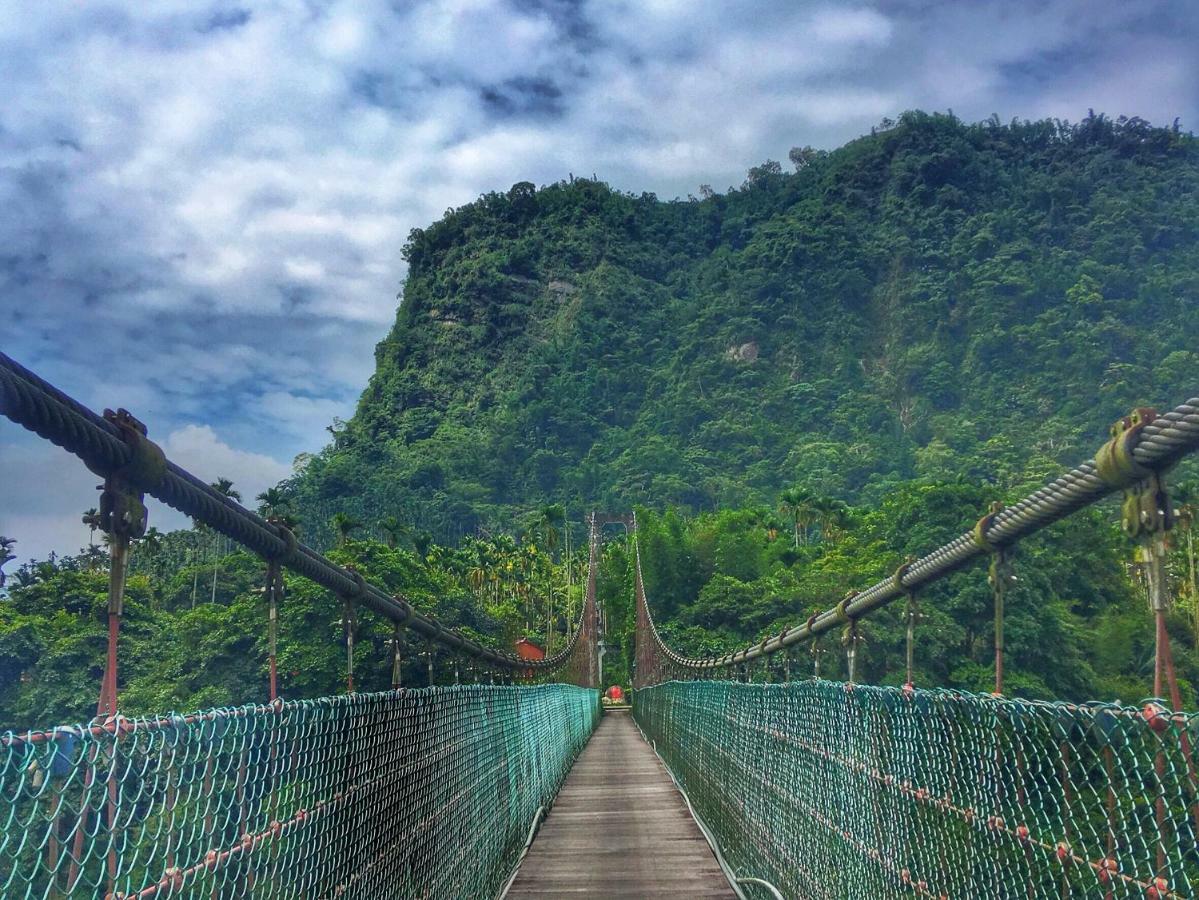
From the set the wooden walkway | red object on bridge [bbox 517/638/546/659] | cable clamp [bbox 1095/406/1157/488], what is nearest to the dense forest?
red object on bridge [bbox 517/638/546/659]

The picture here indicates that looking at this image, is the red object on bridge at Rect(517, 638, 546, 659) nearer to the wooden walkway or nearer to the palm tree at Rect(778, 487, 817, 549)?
the palm tree at Rect(778, 487, 817, 549)

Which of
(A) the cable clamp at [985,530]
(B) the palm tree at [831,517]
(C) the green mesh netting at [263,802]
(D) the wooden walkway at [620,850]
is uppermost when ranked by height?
(B) the palm tree at [831,517]

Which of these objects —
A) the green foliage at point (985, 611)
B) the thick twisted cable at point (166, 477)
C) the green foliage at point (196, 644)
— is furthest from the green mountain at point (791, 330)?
the thick twisted cable at point (166, 477)

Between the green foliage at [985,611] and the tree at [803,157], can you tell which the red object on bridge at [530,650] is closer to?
the green foliage at [985,611]

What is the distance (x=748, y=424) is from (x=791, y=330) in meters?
15.3

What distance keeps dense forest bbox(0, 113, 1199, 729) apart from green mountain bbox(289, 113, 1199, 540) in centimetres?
34

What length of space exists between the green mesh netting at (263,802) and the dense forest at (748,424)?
1442 centimetres

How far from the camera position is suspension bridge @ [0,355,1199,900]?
1567 mm

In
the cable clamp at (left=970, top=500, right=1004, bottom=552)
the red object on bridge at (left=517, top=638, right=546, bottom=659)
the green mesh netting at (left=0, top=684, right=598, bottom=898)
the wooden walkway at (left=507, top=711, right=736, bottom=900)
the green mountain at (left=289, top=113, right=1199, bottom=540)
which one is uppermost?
the green mountain at (left=289, top=113, right=1199, bottom=540)

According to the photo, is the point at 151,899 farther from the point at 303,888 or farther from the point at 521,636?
the point at 521,636

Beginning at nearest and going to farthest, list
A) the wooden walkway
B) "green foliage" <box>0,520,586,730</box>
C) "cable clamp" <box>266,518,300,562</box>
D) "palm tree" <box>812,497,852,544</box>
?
"cable clamp" <box>266,518,300,562</box>, the wooden walkway, "green foliage" <box>0,520,586,730</box>, "palm tree" <box>812,497,852,544</box>

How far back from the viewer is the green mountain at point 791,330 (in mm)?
80125

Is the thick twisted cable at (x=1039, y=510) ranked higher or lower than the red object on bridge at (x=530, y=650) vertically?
higher

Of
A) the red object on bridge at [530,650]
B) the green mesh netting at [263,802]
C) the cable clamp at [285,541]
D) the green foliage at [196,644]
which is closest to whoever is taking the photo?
the green mesh netting at [263,802]
